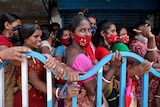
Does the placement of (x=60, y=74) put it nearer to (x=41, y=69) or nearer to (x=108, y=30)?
(x=41, y=69)

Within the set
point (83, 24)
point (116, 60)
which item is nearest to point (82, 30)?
point (83, 24)

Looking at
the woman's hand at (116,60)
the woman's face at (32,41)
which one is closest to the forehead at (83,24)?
the woman's hand at (116,60)

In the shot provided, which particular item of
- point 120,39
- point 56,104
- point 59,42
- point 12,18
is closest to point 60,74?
point 56,104

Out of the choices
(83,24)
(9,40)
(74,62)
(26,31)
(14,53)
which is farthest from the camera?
(9,40)

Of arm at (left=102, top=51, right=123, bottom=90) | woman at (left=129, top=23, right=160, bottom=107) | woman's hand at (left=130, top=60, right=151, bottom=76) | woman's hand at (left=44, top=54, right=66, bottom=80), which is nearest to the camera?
woman's hand at (left=44, top=54, right=66, bottom=80)

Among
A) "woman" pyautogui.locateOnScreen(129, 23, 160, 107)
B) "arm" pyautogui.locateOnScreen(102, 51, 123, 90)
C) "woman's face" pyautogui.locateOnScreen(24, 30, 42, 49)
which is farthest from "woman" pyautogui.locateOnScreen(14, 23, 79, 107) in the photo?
"woman" pyautogui.locateOnScreen(129, 23, 160, 107)

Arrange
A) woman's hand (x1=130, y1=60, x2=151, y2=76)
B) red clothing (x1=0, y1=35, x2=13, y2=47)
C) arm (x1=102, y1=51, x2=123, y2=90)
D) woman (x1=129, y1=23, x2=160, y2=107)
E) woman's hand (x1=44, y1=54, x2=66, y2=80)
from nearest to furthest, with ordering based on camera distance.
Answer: woman's hand (x1=44, y1=54, x2=66, y2=80)
arm (x1=102, y1=51, x2=123, y2=90)
woman's hand (x1=130, y1=60, x2=151, y2=76)
red clothing (x1=0, y1=35, x2=13, y2=47)
woman (x1=129, y1=23, x2=160, y2=107)

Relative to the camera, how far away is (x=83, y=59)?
220 centimetres

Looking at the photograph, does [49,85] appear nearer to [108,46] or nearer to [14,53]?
[14,53]

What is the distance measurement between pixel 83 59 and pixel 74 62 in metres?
0.07

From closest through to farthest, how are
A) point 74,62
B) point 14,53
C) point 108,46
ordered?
1. point 14,53
2. point 74,62
3. point 108,46

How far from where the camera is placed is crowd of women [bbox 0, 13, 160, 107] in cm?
214

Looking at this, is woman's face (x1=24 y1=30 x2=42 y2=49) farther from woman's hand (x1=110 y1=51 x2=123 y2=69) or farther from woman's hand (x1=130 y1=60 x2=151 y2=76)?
woman's hand (x1=130 y1=60 x2=151 y2=76)

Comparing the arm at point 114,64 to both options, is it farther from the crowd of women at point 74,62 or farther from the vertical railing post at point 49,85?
the vertical railing post at point 49,85
